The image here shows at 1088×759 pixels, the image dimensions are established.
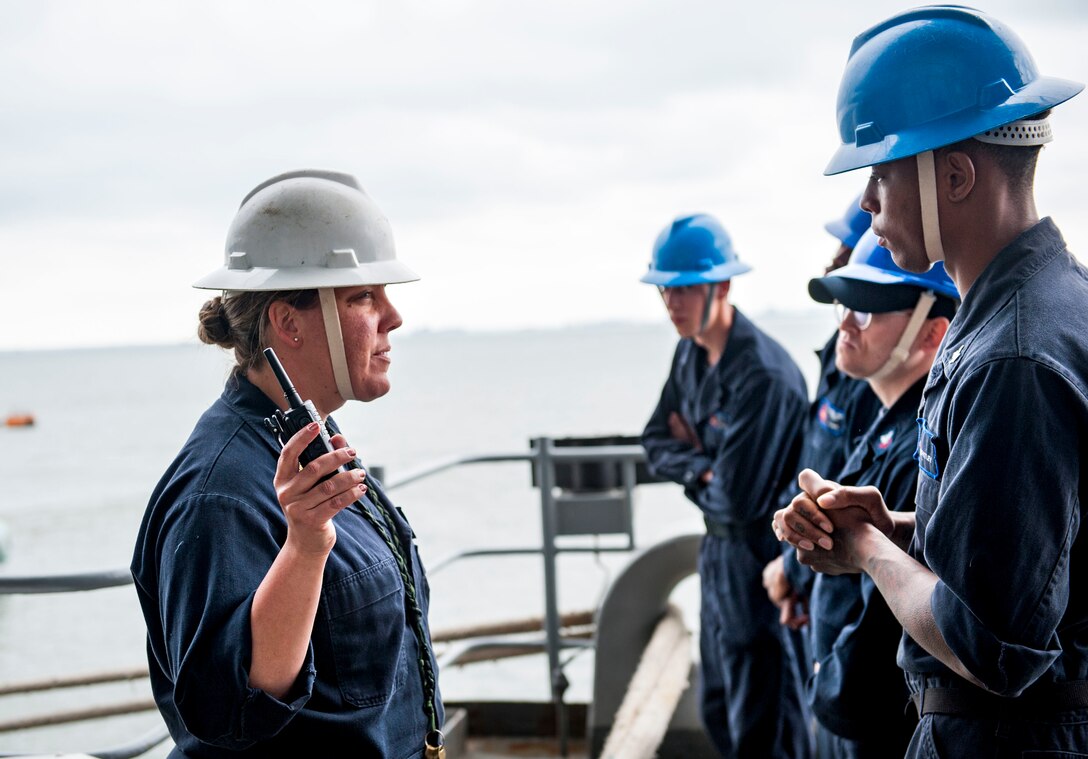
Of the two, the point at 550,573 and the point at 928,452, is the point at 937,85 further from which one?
the point at 550,573

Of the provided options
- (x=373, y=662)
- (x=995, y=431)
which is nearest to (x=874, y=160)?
(x=995, y=431)

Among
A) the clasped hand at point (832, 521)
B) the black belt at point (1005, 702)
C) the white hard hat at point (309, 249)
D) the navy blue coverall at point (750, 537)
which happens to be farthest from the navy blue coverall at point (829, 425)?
the white hard hat at point (309, 249)

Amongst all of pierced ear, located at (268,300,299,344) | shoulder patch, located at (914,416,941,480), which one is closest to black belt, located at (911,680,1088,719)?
shoulder patch, located at (914,416,941,480)

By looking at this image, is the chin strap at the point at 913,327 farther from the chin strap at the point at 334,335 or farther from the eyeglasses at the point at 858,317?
the chin strap at the point at 334,335

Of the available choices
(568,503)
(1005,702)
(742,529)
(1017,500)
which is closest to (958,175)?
(1017,500)

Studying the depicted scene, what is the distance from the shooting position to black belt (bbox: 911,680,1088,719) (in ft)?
4.97

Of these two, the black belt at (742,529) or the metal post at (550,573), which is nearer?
the black belt at (742,529)

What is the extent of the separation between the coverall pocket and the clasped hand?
2.31 ft

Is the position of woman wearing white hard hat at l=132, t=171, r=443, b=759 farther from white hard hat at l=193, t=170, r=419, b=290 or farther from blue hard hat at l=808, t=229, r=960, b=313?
blue hard hat at l=808, t=229, r=960, b=313

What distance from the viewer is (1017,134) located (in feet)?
5.05

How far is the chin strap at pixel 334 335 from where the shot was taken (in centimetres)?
178

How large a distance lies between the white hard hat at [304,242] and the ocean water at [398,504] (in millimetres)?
255

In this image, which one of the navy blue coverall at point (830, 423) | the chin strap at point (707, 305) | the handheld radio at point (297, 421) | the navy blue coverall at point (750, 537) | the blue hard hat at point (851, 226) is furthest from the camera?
the chin strap at point (707, 305)

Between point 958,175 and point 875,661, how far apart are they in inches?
47.7
